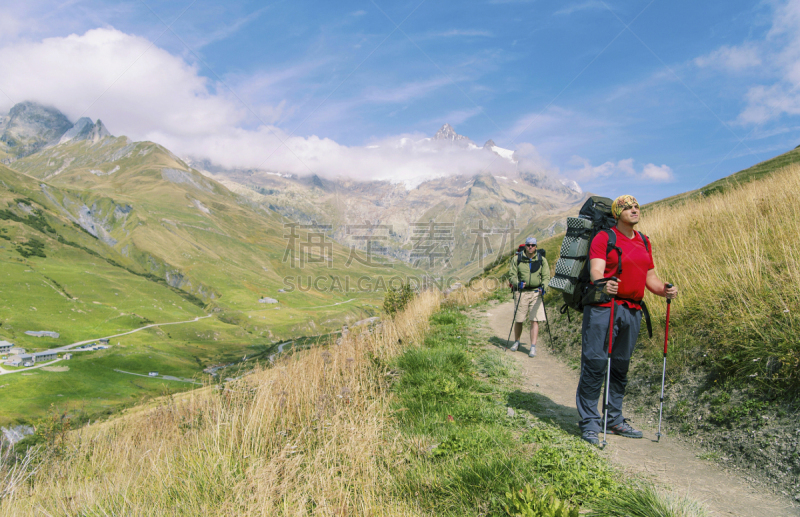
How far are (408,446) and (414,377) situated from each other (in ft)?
6.88

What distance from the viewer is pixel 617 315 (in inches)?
196

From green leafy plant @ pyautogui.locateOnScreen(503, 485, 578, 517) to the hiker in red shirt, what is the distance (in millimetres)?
2100

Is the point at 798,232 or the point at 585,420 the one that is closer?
the point at 585,420

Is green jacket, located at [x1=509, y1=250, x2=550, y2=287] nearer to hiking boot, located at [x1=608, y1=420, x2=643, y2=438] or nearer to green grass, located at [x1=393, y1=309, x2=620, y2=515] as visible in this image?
green grass, located at [x1=393, y1=309, x2=620, y2=515]

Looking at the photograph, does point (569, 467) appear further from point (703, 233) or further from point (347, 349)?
point (703, 233)

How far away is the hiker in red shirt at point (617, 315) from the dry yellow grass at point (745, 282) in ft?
4.09

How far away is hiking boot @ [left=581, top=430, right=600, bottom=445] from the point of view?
4727 millimetres

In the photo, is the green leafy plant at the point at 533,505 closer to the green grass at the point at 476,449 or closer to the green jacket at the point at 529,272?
the green grass at the point at 476,449

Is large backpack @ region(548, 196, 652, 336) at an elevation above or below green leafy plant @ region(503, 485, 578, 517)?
above

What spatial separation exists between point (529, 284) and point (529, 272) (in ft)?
1.06

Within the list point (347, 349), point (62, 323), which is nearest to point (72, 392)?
Result: point (62, 323)

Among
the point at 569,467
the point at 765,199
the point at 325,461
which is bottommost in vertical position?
the point at 325,461

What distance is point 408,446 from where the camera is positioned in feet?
14.3

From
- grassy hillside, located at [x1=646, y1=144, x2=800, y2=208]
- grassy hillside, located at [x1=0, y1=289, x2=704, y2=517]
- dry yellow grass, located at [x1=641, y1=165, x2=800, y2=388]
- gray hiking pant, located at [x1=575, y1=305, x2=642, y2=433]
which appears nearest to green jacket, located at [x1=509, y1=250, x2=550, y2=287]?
dry yellow grass, located at [x1=641, y1=165, x2=800, y2=388]
